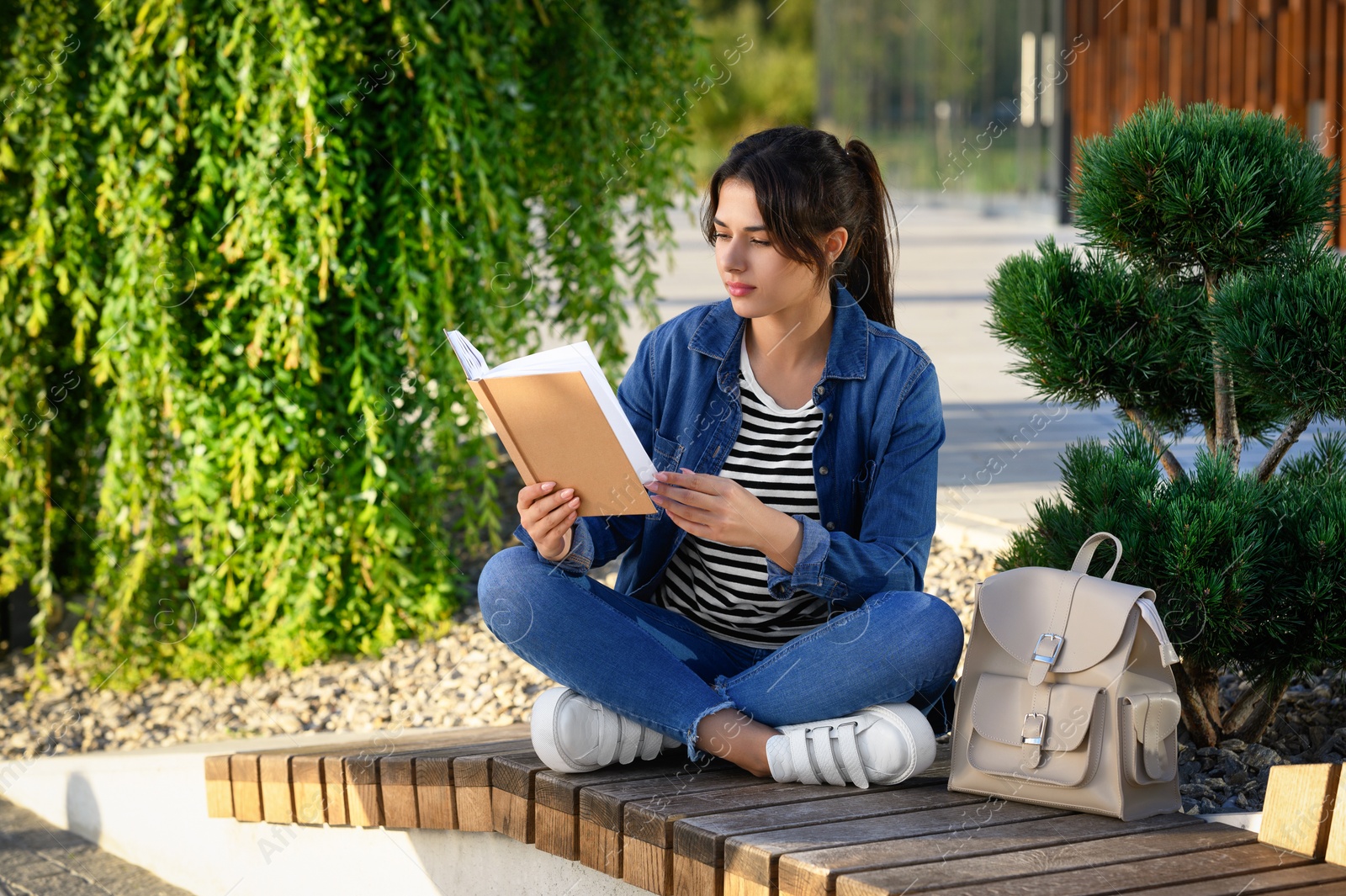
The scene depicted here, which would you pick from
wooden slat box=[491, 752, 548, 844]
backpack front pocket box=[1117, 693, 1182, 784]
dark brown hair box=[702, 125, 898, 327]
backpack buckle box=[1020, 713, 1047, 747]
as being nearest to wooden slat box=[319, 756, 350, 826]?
wooden slat box=[491, 752, 548, 844]

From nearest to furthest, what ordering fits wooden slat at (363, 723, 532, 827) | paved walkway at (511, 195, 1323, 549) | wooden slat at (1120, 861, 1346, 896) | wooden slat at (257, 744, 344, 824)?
wooden slat at (1120, 861, 1346, 896), wooden slat at (363, 723, 532, 827), wooden slat at (257, 744, 344, 824), paved walkway at (511, 195, 1323, 549)

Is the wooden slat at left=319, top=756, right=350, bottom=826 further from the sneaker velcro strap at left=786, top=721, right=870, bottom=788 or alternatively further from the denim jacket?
the sneaker velcro strap at left=786, top=721, right=870, bottom=788

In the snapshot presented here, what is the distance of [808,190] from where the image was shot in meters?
2.35

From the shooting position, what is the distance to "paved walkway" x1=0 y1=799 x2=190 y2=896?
3.44m

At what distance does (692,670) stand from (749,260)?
740 millimetres

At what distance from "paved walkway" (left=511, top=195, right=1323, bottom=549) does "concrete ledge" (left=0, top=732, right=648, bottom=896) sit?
1.40 m

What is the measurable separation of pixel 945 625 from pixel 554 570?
68cm

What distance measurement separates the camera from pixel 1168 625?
2.36 meters

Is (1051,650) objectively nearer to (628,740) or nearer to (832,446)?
(832,446)

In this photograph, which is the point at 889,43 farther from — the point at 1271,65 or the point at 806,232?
the point at 806,232

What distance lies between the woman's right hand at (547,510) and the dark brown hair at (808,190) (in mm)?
588

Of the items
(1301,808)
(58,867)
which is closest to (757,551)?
(1301,808)

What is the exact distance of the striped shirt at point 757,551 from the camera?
2447 millimetres

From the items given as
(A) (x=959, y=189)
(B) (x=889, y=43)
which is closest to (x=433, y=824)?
(A) (x=959, y=189)
